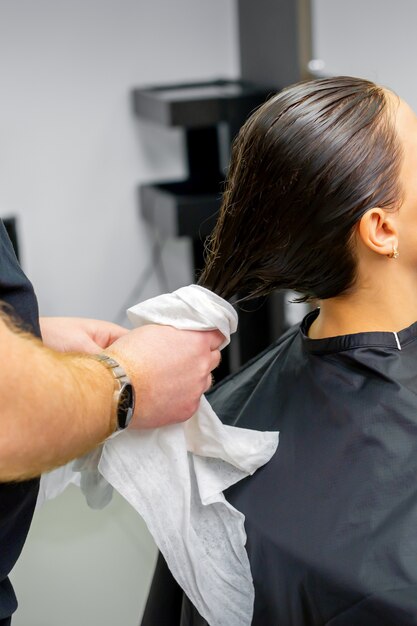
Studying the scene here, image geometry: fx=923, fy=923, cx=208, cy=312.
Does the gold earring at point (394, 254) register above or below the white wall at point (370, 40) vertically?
below

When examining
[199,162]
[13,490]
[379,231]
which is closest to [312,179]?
[379,231]

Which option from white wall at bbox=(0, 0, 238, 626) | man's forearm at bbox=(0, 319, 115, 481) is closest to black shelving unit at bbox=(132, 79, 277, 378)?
white wall at bbox=(0, 0, 238, 626)

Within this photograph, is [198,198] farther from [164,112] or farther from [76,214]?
[76,214]

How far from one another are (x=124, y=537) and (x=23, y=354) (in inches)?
31.9

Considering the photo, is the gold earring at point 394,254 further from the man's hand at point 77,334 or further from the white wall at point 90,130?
the white wall at point 90,130

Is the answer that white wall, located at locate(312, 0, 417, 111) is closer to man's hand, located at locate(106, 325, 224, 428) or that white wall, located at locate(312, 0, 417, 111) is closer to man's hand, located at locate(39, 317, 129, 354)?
man's hand, located at locate(39, 317, 129, 354)

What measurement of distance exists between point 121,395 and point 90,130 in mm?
3119

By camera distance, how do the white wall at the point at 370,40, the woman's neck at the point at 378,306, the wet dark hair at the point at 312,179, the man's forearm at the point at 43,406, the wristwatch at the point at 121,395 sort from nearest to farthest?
1. the man's forearm at the point at 43,406
2. the wristwatch at the point at 121,395
3. the wet dark hair at the point at 312,179
4. the woman's neck at the point at 378,306
5. the white wall at the point at 370,40

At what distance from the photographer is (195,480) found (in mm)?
1386

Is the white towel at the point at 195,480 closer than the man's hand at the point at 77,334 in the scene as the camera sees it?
Yes

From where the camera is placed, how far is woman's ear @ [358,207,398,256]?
134 cm

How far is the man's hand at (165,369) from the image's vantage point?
1.25 meters

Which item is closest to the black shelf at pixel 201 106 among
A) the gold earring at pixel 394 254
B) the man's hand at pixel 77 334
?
the man's hand at pixel 77 334

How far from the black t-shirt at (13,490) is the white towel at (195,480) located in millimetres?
129
